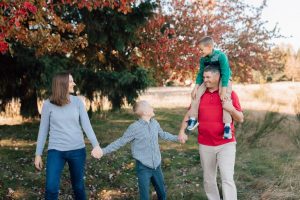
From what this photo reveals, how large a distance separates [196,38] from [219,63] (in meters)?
9.61

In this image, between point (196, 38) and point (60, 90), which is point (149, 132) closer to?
point (60, 90)

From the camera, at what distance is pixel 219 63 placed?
15.7ft

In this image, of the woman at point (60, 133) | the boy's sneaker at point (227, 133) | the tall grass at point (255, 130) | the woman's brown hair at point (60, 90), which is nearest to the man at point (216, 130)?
the boy's sneaker at point (227, 133)

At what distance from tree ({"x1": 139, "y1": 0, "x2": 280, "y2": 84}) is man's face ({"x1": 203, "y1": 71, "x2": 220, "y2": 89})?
7.04 meters

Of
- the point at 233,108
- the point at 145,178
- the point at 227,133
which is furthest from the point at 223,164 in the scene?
the point at 145,178

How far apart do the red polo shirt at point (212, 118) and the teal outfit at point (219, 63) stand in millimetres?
193

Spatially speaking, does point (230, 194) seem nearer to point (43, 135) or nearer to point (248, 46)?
point (43, 135)

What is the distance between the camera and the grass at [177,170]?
635cm

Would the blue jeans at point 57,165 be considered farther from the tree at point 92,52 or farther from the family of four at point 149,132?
the tree at point 92,52

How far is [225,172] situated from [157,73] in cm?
871

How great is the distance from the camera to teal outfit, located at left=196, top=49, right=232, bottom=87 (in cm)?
463

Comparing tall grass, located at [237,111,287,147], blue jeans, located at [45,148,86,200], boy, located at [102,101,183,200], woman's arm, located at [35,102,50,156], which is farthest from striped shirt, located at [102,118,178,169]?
tall grass, located at [237,111,287,147]

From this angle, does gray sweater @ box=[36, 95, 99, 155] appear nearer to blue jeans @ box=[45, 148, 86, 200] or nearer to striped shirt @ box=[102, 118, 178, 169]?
blue jeans @ box=[45, 148, 86, 200]

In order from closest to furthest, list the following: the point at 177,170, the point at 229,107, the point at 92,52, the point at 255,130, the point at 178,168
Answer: the point at 229,107, the point at 177,170, the point at 178,168, the point at 255,130, the point at 92,52
